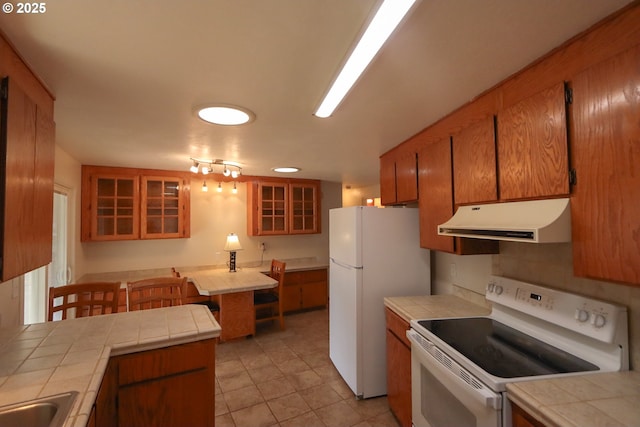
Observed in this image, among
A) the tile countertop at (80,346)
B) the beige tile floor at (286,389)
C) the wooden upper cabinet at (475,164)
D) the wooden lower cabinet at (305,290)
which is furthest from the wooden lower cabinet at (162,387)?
the wooden lower cabinet at (305,290)

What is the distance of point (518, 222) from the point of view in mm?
1321

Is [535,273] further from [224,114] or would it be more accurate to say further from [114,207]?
[114,207]

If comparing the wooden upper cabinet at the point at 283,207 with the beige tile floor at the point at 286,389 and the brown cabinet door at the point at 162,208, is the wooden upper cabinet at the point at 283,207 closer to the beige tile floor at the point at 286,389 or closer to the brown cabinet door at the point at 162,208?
the brown cabinet door at the point at 162,208

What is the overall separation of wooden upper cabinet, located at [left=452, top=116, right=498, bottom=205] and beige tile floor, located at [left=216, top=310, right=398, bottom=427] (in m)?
Answer: 1.75

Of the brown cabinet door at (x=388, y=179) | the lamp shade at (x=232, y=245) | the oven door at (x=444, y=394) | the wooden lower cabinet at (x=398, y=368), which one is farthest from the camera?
the lamp shade at (x=232, y=245)

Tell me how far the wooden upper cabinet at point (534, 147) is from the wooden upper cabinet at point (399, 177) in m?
0.89

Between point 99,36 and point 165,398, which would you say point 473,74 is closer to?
point 99,36

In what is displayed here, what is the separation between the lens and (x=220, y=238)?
14.9ft

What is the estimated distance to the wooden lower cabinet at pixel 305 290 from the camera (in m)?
4.51

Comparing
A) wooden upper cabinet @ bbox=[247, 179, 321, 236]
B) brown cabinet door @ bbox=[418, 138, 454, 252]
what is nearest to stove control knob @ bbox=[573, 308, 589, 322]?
brown cabinet door @ bbox=[418, 138, 454, 252]

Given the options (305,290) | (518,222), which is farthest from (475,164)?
(305,290)

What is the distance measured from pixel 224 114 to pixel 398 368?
215 centimetres

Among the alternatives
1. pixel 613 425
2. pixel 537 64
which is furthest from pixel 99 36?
pixel 613 425

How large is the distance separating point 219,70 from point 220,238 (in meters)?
3.55
